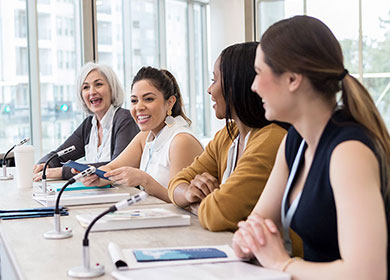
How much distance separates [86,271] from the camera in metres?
1.33

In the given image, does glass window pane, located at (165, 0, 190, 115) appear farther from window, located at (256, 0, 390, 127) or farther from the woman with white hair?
the woman with white hair

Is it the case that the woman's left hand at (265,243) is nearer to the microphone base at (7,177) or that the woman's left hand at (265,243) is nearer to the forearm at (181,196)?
the forearm at (181,196)

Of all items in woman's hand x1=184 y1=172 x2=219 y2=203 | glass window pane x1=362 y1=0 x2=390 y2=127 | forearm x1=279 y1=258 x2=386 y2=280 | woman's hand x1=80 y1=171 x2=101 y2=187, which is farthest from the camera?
glass window pane x1=362 y1=0 x2=390 y2=127

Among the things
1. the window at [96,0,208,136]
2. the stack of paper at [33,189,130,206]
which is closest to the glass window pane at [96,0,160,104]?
the window at [96,0,208,136]

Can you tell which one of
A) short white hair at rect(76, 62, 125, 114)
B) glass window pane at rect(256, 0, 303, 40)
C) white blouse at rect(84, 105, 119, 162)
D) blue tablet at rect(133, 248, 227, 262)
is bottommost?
blue tablet at rect(133, 248, 227, 262)

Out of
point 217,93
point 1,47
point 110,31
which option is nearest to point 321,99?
point 217,93

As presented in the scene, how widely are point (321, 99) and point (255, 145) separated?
1.98 feet

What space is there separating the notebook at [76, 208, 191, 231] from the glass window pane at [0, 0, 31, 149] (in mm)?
3498

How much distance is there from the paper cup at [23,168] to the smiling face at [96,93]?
105 centimetres

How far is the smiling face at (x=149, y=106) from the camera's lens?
10.2 ft

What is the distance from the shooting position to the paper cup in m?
2.97

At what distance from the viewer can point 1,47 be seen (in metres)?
5.03

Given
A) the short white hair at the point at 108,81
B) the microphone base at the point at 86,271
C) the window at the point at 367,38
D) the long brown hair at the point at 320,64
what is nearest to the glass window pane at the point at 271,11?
the window at the point at 367,38

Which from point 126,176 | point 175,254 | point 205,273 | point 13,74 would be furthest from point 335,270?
point 13,74
